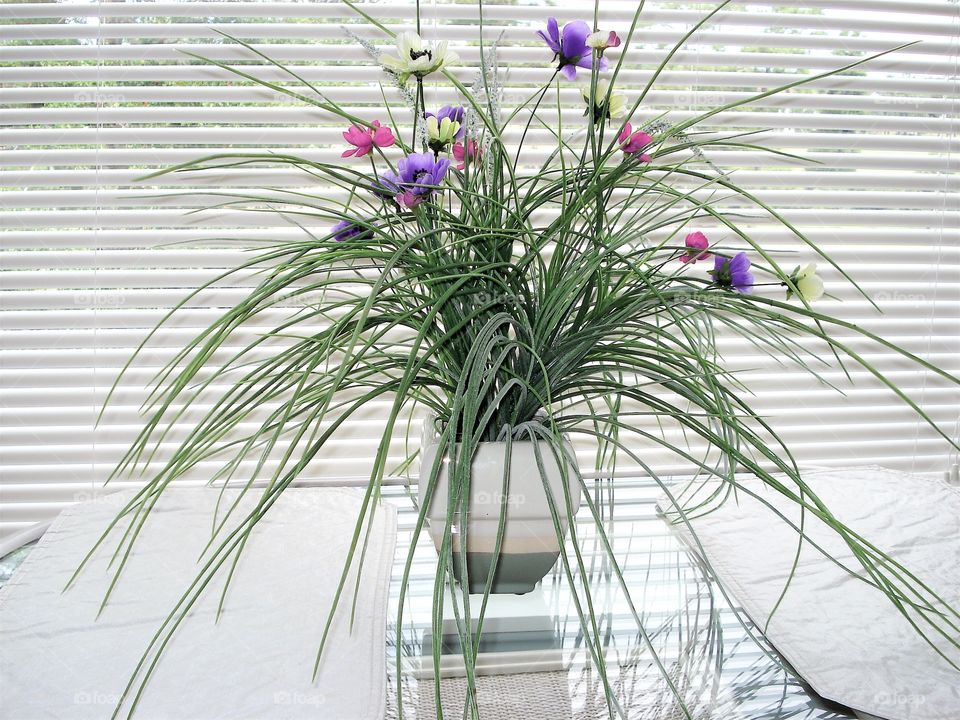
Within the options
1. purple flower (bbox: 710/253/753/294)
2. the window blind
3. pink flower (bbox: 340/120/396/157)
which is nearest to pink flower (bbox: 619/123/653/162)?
purple flower (bbox: 710/253/753/294)

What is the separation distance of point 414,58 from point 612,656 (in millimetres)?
582

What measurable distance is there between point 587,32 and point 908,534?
0.73 meters

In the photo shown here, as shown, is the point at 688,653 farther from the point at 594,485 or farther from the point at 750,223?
the point at 750,223

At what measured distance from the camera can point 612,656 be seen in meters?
0.68

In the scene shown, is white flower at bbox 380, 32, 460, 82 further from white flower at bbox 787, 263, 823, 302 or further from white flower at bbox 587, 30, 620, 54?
white flower at bbox 787, 263, 823, 302

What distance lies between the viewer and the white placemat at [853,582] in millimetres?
649

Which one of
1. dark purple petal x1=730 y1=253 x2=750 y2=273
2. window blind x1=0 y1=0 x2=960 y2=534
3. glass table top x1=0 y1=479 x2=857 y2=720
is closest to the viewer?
glass table top x1=0 y1=479 x2=857 y2=720

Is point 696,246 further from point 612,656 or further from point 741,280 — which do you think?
point 612,656

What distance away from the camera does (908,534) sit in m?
0.97

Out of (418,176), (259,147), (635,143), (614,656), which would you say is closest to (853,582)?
(614,656)

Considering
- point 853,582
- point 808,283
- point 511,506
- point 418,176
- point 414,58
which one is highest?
point 414,58

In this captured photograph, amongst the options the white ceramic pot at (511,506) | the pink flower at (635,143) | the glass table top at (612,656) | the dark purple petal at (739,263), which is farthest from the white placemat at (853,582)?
the pink flower at (635,143)

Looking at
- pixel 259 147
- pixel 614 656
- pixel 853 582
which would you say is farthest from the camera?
pixel 259 147

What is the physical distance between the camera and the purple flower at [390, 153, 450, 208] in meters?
0.70
